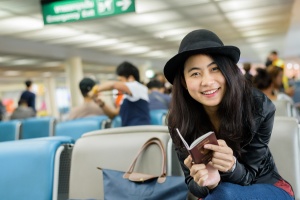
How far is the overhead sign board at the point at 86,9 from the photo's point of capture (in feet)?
16.9

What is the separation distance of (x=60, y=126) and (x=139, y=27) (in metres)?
6.36

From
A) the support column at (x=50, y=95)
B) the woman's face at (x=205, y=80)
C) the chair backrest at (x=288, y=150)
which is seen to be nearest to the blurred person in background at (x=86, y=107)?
the chair backrest at (x=288, y=150)

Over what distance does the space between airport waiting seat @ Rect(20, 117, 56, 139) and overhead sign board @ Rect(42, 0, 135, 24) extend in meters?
2.07

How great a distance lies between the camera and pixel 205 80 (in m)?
1.27

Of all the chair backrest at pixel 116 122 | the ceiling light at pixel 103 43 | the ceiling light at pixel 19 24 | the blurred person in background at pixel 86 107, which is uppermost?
the ceiling light at pixel 19 24

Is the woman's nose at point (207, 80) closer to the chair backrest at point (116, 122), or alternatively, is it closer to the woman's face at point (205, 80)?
the woman's face at point (205, 80)

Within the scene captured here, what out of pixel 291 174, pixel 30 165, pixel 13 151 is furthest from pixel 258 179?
pixel 13 151

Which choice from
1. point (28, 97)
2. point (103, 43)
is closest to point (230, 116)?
point (28, 97)

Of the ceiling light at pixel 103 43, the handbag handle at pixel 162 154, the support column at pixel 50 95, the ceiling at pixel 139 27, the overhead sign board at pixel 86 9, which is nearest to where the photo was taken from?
the handbag handle at pixel 162 154

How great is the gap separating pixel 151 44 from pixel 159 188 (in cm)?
1096

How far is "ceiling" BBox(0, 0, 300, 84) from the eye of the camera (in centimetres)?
700

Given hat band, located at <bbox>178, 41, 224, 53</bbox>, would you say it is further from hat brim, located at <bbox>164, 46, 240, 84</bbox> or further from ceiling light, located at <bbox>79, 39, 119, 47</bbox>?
ceiling light, located at <bbox>79, 39, 119, 47</bbox>

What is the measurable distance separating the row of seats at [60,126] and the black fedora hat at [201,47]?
153cm

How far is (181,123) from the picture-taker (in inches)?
55.2
